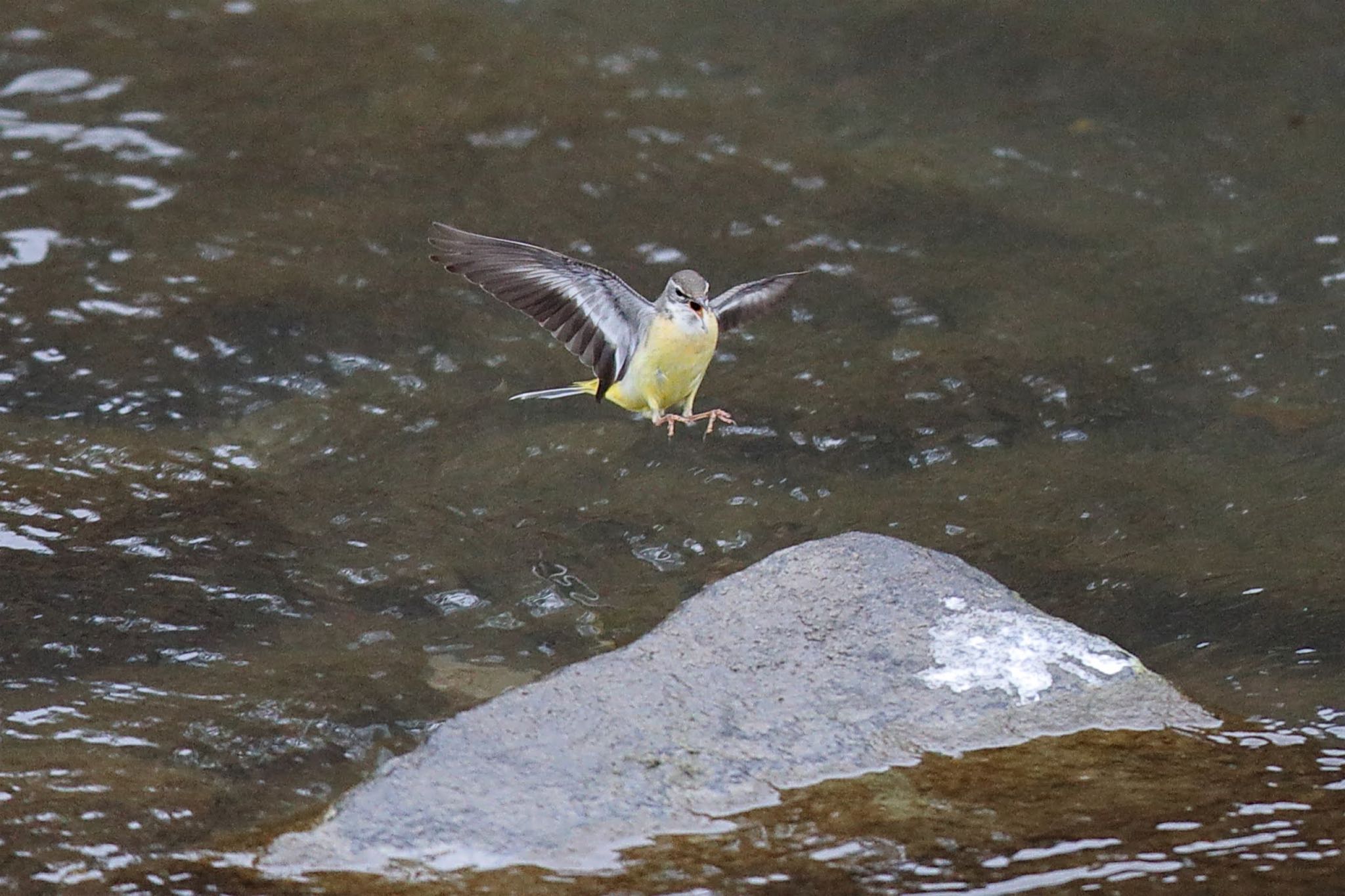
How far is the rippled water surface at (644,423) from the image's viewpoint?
4.86 meters

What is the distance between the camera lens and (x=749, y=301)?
7.34 m

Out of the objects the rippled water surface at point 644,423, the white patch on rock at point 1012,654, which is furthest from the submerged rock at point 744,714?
the rippled water surface at point 644,423

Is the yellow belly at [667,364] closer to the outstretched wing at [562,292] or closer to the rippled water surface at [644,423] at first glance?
the outstretched wing at [562,292]

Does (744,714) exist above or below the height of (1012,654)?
below

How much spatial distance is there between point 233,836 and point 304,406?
3358mm

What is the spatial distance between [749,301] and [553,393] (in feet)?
3.16

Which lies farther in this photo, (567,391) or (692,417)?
(567,391)

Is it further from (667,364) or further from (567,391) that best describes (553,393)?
(667,364)

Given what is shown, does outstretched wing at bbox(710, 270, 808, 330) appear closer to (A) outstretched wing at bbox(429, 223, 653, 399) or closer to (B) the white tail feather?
(A) outstretched wing at bbox(429, 223, 653, 399)

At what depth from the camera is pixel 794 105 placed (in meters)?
11.0

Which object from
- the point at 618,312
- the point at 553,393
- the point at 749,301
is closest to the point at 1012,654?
the point at 618,312

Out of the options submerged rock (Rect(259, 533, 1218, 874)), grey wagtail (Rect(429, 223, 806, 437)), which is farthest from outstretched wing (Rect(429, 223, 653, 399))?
submerged rock (Rect(259, 533, 1218, 874))

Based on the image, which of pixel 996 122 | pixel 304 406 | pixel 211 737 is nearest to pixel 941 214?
pixel 996 122

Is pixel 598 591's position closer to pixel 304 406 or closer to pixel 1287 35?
pixel 304 406
